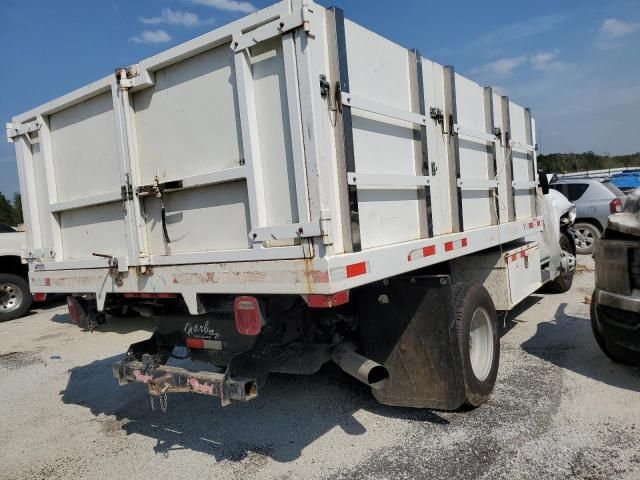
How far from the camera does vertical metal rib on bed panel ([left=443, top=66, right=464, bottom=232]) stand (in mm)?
4207

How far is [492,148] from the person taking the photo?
5195mm

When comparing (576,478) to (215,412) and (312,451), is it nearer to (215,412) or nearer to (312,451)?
(312,451)

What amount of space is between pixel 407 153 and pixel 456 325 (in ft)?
4.15

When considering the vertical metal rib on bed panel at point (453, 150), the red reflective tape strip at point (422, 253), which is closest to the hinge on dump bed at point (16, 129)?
the red reflective tape strip at point (422, 253)

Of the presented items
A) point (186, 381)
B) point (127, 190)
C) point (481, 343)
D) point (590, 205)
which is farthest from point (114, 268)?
point (590, 205)

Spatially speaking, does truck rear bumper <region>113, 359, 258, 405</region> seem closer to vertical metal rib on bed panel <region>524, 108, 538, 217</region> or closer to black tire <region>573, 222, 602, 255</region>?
vertical metal rib on bed panel <region>524, 108, 538, 217</region>

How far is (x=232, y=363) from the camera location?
349cm

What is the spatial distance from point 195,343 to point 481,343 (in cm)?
226

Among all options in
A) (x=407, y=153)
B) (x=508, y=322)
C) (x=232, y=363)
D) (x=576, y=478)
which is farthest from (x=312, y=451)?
(x=508, y=322)

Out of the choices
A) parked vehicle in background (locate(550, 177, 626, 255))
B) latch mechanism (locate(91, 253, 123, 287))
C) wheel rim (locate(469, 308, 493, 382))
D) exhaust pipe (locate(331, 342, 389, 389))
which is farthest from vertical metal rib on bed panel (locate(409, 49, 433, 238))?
parked vehicle in background (locate(550, 177, 626, 255))

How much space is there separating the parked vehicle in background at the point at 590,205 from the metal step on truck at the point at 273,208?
8.40m

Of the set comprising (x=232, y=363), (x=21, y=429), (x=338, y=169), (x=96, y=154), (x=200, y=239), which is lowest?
(x=21, y=429)

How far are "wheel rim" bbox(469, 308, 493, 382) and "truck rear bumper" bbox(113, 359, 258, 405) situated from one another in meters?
1.79

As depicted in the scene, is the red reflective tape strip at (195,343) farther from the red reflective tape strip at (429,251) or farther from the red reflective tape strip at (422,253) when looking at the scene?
the red reflective tape strip at (429,251)
